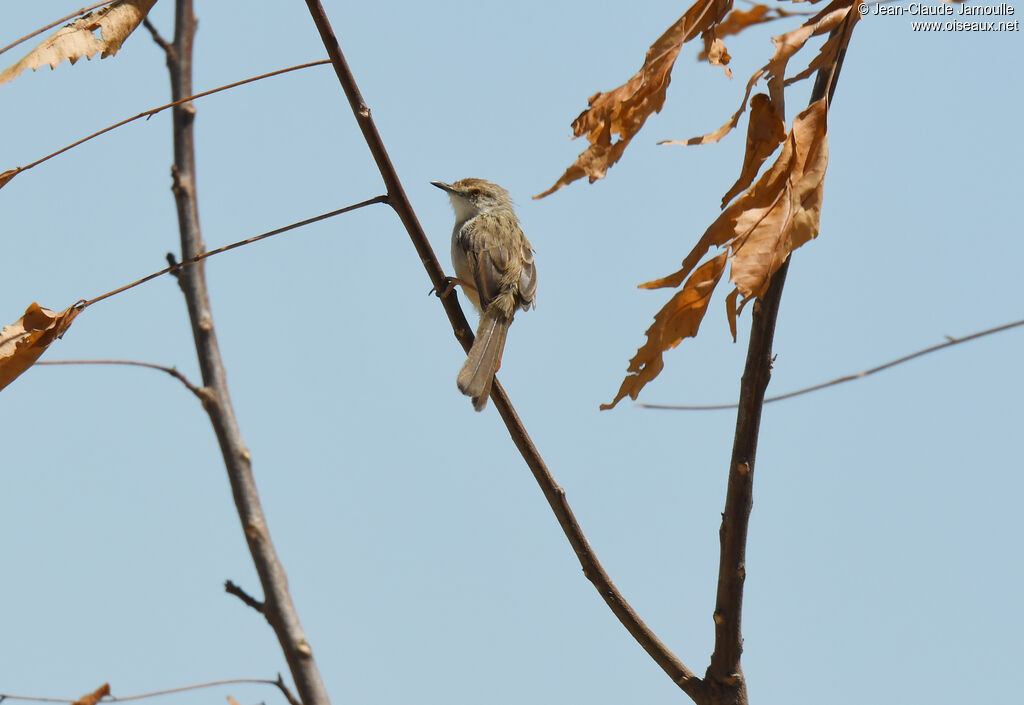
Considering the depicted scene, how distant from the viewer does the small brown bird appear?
518cm

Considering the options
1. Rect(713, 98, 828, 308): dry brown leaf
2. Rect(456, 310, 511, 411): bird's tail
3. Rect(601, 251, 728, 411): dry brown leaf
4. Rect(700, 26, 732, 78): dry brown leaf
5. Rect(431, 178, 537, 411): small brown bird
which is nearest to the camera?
Rect(713, 98, 828, 308): dry brown leaf

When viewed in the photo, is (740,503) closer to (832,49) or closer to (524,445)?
(524,445)

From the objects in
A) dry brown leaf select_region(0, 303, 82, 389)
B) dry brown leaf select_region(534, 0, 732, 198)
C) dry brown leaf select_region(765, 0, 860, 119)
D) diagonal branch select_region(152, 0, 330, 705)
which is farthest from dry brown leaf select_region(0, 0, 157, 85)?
dry brown leaf select_region(765, 0, 860, 119)

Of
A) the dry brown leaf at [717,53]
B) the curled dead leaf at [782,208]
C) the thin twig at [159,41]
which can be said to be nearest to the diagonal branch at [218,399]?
the thin twig at [159,41]

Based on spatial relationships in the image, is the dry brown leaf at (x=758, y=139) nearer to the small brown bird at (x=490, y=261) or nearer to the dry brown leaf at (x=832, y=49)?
the dry brown leaf at (x=832, y=49)

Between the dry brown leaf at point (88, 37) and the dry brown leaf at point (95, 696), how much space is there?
5.62ft

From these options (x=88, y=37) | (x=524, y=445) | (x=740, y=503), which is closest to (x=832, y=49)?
(x=740, y=503)

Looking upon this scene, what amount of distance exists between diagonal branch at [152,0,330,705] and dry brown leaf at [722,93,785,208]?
1.95m

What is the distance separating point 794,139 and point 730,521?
100 centimetres

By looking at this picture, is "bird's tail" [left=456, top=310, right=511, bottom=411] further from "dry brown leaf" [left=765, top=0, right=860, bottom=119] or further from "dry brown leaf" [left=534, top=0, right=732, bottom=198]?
"dry brown leaf" [left=765, top=0, right=860, bottom=119]

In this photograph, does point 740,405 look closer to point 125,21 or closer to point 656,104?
point 656,104

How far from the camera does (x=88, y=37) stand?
2.61 m

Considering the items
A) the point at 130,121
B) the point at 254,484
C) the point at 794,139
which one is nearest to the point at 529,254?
the point at 254,484

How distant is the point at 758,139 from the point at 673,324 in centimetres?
49
